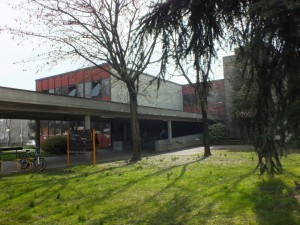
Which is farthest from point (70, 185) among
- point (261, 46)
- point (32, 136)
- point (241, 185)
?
point (32, 136)

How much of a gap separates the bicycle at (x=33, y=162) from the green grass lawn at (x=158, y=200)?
3.84 metres

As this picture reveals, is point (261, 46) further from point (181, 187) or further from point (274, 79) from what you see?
point (181, 187)

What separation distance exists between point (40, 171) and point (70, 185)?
17.5ft

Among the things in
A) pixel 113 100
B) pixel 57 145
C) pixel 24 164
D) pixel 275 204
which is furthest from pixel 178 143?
pixel 275 204

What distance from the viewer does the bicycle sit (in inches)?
600

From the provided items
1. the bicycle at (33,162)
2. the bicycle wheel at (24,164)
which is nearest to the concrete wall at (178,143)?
the bicycle at (33,162)

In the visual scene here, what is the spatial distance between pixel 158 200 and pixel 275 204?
2480 mm

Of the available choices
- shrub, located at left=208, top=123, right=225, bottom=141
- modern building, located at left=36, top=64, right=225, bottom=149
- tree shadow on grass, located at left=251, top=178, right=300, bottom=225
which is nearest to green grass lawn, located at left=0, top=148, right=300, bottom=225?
tree shadow on grass, located at left=251, top=178, right=300, bottom=225

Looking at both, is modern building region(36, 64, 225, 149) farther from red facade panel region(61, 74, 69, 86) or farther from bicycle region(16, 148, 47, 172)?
bicycle region(16, 148, 47, 172)

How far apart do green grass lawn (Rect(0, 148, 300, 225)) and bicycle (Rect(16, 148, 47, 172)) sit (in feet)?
12.6

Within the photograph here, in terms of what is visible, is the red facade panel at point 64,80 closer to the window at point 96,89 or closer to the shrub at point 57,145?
the window at point 96,89

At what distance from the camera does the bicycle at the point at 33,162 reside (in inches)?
600

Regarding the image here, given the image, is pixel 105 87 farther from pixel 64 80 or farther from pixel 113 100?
pixel 64 80

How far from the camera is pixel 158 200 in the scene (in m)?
7.64
